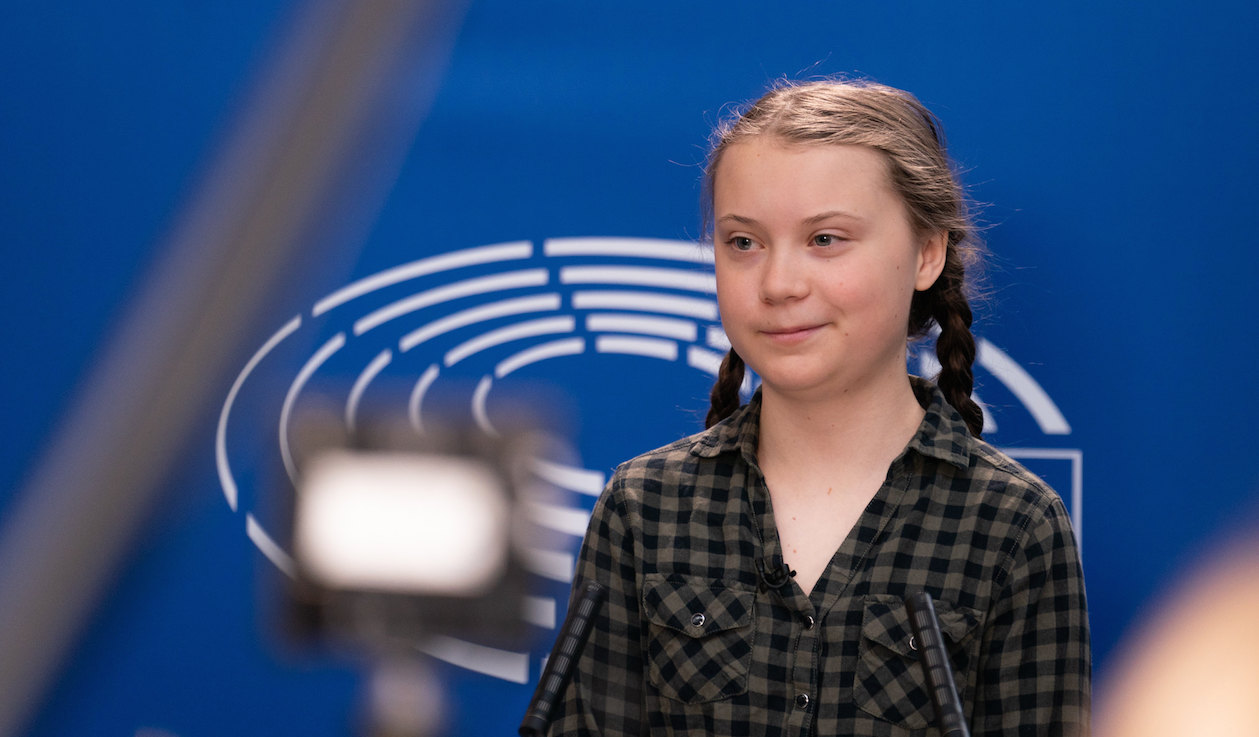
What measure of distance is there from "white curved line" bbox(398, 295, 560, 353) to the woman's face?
478 mm

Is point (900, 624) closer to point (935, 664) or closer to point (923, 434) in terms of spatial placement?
point (923, 434)

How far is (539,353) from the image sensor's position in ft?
4.46

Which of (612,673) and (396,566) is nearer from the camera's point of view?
(612,673)

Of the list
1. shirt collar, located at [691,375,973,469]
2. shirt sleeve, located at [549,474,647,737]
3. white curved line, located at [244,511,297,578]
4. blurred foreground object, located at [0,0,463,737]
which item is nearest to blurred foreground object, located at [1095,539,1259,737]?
shirt collar, located at [691,375,973,469]

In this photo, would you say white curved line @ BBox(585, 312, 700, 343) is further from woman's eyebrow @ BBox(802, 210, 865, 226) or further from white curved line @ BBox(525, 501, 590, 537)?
woman's eyebrow @ BBox(802, 210, 865, 226)

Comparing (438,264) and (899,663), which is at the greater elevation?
(438,264)

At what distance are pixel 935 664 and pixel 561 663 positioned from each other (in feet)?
0.65

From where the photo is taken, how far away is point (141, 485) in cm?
11

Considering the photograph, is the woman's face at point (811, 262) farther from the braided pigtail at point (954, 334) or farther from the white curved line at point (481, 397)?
the white curved line at point (481, 397)

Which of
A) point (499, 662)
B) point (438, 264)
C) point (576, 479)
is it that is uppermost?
point (438, 264)

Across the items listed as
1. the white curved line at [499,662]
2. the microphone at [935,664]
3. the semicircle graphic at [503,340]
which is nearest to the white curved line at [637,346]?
the semicircle graphic at [503,340]

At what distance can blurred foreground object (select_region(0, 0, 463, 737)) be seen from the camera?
4.0 inches

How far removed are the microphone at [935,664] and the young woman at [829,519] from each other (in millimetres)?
307

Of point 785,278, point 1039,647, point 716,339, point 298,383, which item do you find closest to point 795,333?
point 785,278
